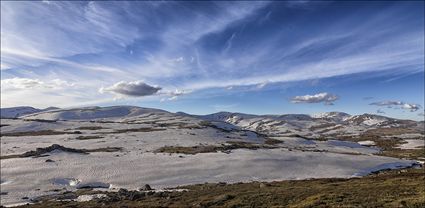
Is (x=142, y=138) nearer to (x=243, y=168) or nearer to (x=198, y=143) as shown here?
(x=198, y=143)

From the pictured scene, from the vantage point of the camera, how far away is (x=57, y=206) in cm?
4953

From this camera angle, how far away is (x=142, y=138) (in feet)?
434

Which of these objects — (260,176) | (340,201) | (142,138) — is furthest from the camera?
(142,138)

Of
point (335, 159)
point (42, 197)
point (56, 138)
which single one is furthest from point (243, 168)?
point (56, 138)

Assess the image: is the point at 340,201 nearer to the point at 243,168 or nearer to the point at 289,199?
the point at 289,199

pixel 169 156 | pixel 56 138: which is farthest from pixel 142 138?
pixel 169 156

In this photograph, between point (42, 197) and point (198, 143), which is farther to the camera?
point (198, 143)

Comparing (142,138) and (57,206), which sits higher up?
(142,138)

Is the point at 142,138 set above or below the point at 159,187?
above

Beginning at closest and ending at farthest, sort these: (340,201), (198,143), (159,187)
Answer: (340,201)
(159,187)
(198,143)

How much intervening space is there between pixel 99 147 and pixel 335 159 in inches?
2408

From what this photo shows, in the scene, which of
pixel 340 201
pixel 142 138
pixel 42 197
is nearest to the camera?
pixel 340 201

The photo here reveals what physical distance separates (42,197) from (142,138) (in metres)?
74.8

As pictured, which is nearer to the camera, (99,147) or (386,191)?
(386,191)
